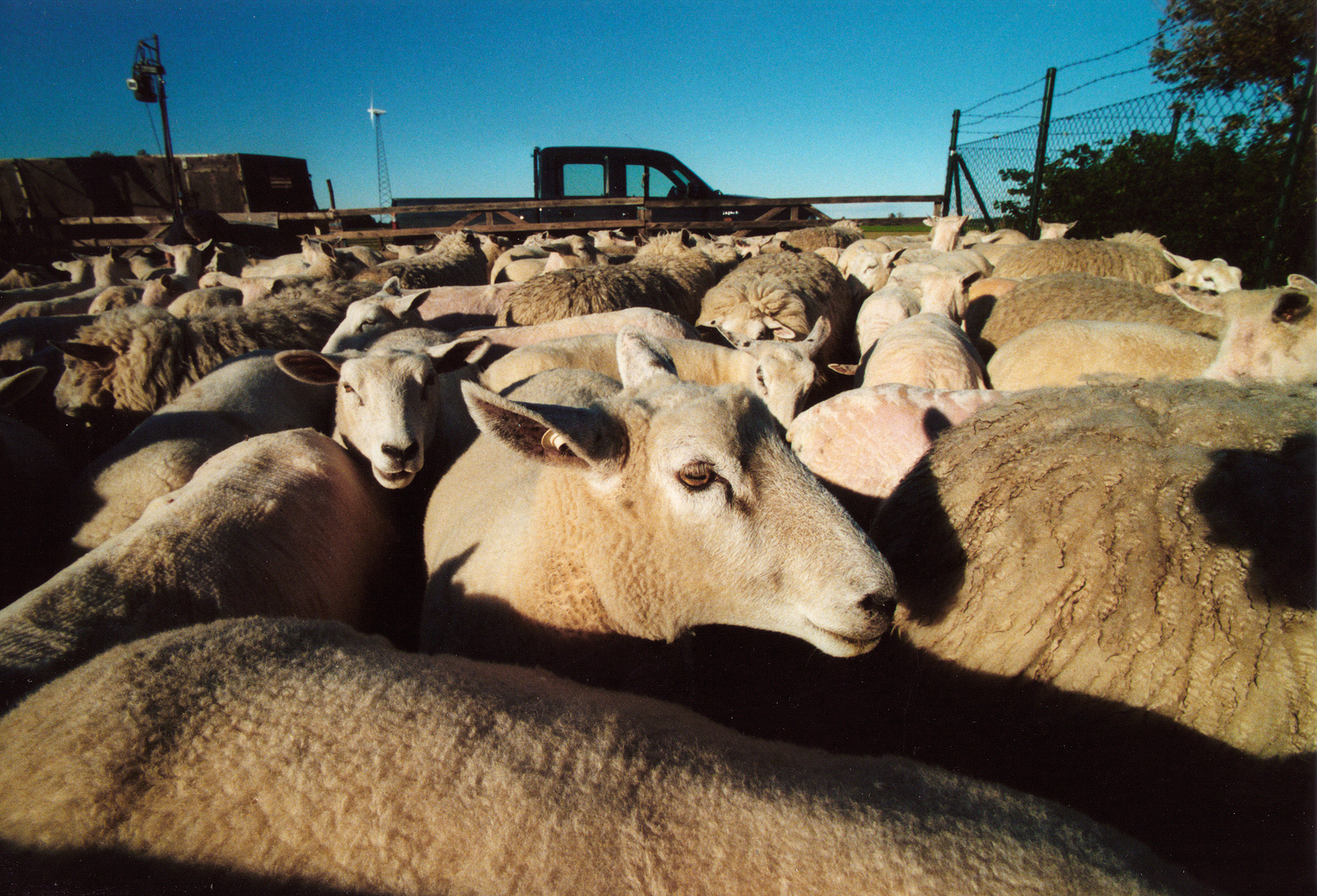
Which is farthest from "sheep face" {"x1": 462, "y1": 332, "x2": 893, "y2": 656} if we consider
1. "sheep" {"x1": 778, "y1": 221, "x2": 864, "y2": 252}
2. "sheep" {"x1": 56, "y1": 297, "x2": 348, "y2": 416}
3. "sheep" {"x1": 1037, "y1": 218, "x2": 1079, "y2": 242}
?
"sheep" {"x1": 778, "y1": 221, "x2": 864, "y2": 252}

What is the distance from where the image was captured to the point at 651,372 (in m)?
2.05

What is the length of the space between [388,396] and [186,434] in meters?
1.05

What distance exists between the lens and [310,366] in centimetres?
356

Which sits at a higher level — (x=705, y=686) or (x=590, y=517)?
(x=590, y=517)

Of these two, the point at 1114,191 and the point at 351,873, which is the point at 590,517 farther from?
the point at 1114,191

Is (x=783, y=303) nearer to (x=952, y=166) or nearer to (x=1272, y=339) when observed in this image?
(x=1272, y=339)

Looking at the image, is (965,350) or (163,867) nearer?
(163,867)

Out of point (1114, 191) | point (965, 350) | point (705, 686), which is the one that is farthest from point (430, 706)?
point (1114, 191)

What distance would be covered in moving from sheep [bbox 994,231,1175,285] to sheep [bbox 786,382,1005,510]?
16.7 feet

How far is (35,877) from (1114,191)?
12.7m

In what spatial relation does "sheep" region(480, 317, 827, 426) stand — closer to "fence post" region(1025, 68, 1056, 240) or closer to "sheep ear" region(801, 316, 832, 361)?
"sheep ear" region(801, 316, 832, 361)

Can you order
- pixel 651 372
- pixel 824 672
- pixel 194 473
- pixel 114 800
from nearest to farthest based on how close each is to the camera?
pixel 114 800 < pixel 824 672 < pixel 651 372 < pixel 194 473

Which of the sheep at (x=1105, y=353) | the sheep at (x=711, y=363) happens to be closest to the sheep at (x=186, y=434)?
the sheep at (x=711, y=363)

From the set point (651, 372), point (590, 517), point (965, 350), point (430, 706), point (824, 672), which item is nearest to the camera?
point (430, 706)
